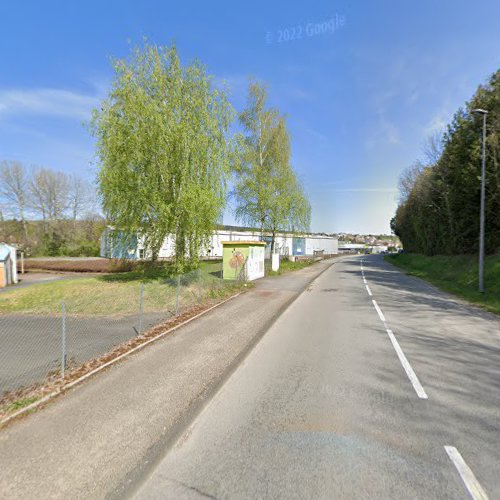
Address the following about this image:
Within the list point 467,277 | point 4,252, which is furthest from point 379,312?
point 4,252

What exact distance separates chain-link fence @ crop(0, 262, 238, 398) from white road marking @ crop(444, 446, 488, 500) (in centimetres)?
560

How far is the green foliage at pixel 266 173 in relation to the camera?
2489 centimetres

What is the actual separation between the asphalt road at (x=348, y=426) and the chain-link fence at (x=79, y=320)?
327cm

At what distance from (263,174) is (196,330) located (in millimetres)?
19899

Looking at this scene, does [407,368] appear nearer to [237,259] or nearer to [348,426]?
[348,426]

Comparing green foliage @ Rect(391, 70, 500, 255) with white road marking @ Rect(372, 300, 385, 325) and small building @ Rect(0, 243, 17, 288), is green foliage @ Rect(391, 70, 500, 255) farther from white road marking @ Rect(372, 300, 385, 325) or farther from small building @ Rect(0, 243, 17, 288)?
small building @ Rect(0, 243, 17, 288)

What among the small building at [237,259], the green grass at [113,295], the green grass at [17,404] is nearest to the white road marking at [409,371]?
the green grass at [17,404]

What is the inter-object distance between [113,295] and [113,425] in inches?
415

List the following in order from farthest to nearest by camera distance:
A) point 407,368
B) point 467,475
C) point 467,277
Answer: point 467,277, point 407,368, point 467,475

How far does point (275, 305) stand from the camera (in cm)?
1134

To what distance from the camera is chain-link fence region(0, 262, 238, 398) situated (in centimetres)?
620

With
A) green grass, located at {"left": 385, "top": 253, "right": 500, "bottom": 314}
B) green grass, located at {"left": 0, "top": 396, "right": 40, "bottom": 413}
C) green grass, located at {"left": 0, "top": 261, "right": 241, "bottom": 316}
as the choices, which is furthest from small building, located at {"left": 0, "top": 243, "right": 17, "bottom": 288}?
green grass, located at {"left": 385, "top": 253, "right": 500, "bottom": 314}

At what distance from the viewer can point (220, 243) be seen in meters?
47.1

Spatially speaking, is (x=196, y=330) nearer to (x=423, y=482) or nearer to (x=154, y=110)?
(x=423, y=482)
